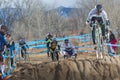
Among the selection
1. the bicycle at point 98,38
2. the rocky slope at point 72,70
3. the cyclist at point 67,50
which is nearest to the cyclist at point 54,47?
the cyclist at point 67,50

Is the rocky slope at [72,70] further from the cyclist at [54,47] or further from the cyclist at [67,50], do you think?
the cyclist at [54,47]

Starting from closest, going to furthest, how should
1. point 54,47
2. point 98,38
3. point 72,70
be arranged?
point 72,70
point 98,38
point 54,47

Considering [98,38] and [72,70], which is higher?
[98,38]

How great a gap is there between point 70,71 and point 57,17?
57536 millimetres

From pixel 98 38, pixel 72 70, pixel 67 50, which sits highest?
pixel 98 38

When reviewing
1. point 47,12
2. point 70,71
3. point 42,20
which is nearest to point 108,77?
point 70,71

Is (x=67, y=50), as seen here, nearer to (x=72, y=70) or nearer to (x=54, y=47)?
(x=54, y=47)

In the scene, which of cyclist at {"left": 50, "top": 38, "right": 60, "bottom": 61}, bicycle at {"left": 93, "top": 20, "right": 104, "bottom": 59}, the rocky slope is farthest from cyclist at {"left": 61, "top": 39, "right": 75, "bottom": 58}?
the rocky slope

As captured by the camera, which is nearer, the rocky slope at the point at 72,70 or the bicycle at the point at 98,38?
the rocky slope at the point at 72,70

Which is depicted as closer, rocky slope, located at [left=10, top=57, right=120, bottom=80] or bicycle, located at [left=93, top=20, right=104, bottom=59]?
rocky slope, located at [left=10, top=57, right=120, bottom=80]

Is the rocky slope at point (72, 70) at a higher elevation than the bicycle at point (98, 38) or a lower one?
lower

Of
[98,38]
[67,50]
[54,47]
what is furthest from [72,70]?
[54,47]

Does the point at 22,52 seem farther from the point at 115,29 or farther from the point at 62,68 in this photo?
the point at 115,29

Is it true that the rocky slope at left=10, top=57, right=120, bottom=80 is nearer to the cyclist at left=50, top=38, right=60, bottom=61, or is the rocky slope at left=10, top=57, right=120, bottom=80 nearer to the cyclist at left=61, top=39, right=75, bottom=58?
the cyclist at left=61, top=39, right=75, bottom=58
